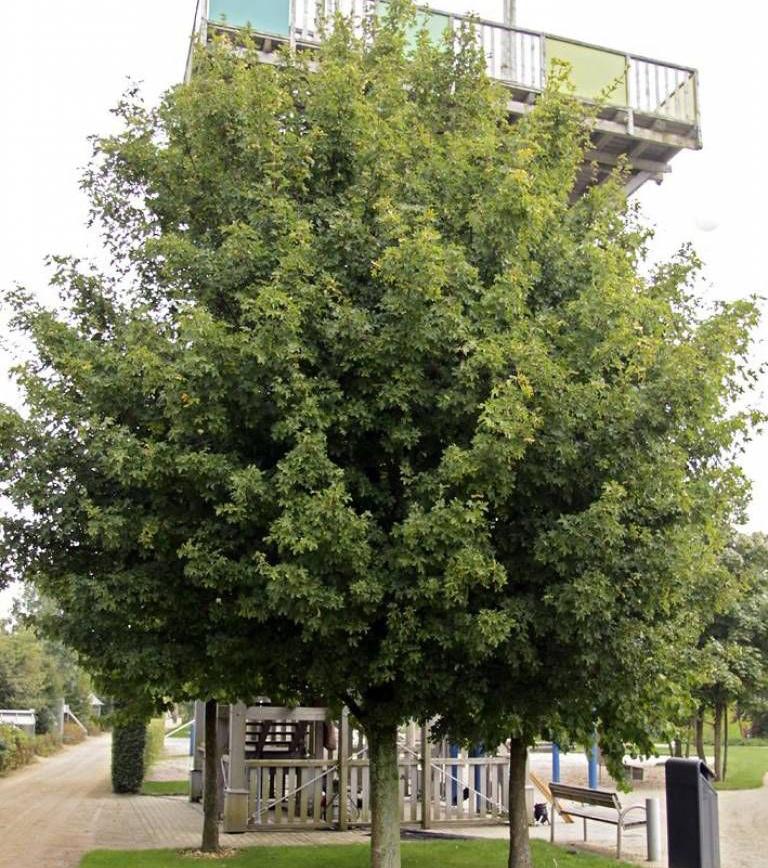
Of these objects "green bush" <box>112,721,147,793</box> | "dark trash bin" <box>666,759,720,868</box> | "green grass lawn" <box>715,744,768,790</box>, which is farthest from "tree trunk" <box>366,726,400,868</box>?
"green grass lawn" <box>715,744,768,790</box>

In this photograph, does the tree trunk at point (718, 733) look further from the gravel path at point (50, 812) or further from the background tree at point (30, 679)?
the background tree at point (30, 679)

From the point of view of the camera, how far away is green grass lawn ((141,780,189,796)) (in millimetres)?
24609

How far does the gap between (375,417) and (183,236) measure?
2.93m

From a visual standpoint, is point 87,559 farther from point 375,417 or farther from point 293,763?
point 293,763

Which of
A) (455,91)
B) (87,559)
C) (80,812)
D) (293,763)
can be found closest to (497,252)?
(455,91)

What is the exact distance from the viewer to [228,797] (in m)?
16.0

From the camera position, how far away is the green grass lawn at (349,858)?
12.5 m

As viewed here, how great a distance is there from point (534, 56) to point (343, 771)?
Result: 1118 cm

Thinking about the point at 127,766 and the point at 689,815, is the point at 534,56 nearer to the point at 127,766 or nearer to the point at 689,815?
the point at 689,815

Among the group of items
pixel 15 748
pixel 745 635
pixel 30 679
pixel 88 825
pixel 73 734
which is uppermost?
pixel 745 635

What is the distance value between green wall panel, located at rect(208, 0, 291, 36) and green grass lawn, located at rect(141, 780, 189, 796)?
57.3 ft

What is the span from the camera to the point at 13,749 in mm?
33562

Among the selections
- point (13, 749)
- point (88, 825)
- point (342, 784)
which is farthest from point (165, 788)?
point (342, 784)

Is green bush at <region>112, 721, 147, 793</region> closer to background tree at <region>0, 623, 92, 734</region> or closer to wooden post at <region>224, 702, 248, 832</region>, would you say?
wooden post at <region>224, 702, 248, 832</region>
